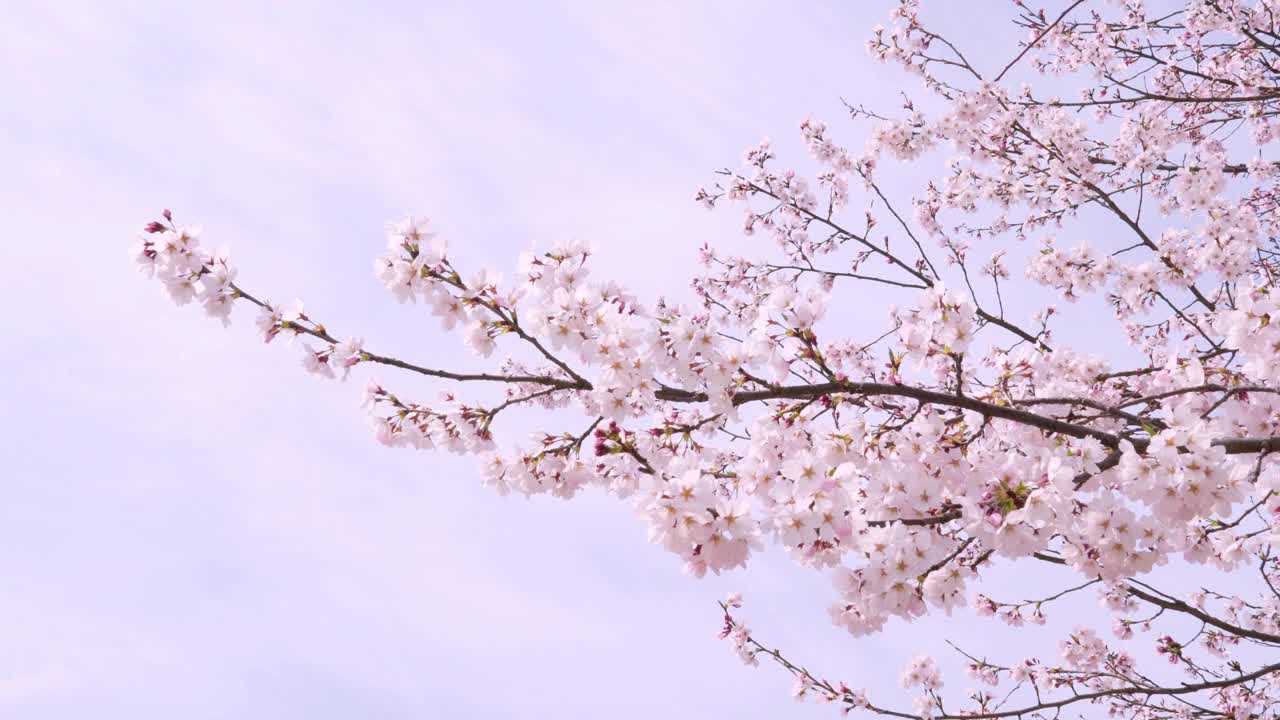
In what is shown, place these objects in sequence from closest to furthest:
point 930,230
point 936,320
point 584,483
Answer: point 936,320 → point 584,483 → point 930,230

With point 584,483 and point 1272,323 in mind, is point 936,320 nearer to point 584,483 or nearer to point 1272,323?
point 1272,323

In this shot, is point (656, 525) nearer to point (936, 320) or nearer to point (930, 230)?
point (936, 320)

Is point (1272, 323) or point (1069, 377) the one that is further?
point (1069, 377)

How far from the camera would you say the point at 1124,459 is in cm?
315

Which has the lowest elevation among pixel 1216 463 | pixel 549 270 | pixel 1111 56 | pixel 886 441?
pixel 1216 463

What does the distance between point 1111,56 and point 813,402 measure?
855 cm

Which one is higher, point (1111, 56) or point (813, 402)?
point (1111, 56)

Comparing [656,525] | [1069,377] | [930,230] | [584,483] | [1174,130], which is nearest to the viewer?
[656,525]

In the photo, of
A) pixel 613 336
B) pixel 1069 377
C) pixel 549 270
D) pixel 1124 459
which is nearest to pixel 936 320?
pixel 1124 459

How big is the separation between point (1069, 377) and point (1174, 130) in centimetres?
464

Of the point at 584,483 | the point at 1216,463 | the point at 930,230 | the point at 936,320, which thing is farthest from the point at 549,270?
the point at 930,230

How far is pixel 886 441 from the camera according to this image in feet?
11.8

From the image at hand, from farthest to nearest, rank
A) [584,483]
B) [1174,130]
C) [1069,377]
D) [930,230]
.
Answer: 1. [930,230]
2. [1174,130]
3. [1069,377]
4. [584,483]

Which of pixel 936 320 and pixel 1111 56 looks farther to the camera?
pixel 1111 56
